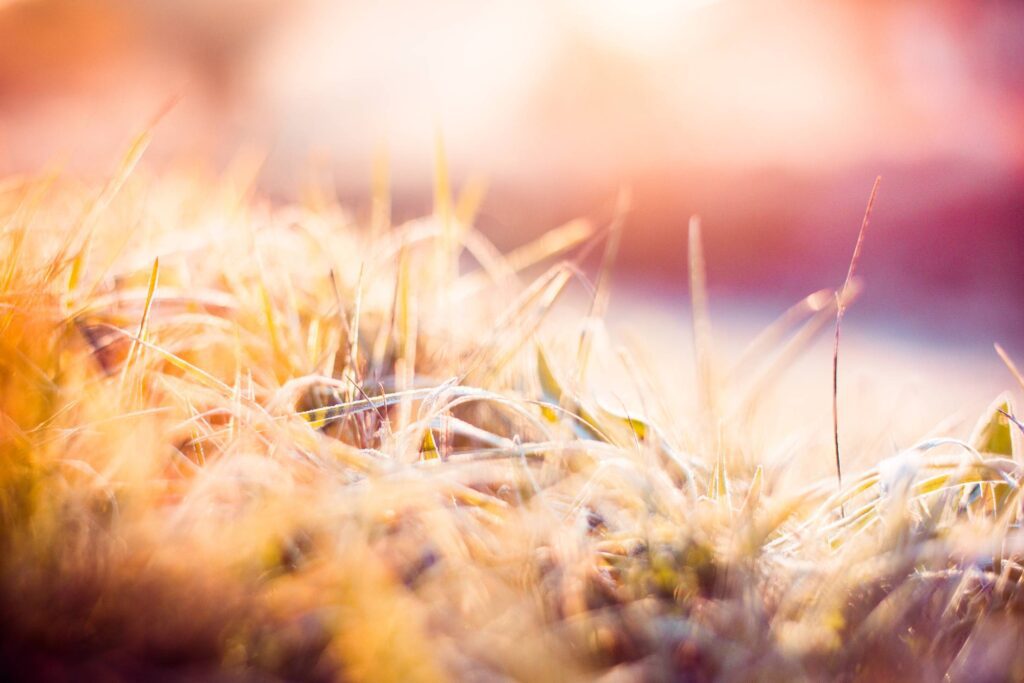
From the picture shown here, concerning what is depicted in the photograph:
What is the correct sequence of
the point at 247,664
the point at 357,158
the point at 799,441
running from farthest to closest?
the point at 357,158 → the point at 799,441 → the point at 247,664

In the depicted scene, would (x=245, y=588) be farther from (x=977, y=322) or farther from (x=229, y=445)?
(x=977, y=322)

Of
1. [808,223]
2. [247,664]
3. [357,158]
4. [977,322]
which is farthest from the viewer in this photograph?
[357,158]

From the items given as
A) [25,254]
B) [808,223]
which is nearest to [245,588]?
[25,254]

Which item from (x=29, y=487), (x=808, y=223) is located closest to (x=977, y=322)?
(x=808, y=223)

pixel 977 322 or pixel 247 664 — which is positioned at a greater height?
pixel 247 664

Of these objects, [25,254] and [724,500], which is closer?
[724,500]

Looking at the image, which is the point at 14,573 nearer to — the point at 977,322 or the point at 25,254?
the point at 25,254
